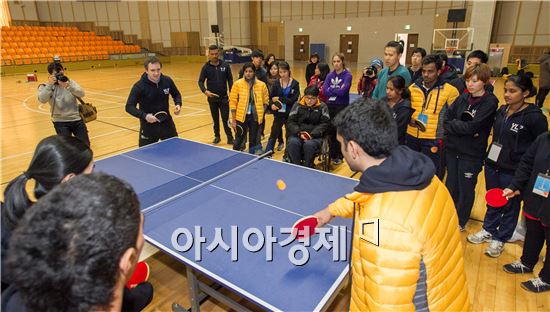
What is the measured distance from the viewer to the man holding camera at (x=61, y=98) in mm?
5047

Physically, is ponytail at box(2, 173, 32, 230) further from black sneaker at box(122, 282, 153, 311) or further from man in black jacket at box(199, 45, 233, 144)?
man in black jacket at box(199, 45, 233, 144)

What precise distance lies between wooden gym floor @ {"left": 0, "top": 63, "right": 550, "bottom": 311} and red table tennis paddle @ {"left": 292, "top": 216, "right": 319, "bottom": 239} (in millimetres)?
1063

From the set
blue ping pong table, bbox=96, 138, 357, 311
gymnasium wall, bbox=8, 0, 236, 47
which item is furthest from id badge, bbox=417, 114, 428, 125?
gymnasium wall, bbox=8, 0, 236, 47

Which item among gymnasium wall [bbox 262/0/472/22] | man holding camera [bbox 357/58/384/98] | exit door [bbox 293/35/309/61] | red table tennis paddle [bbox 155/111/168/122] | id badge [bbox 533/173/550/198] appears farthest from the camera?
exit door [bbox 293/35/309/61]

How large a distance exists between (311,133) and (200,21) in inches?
873

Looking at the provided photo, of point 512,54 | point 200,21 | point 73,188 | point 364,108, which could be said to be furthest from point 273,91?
point 200,21

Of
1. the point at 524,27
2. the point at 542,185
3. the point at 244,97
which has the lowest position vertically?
the point at 542,185

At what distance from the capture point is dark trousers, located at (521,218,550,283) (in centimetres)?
296

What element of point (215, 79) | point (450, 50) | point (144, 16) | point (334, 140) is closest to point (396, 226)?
point (334, 140)

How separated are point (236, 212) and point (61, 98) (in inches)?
151

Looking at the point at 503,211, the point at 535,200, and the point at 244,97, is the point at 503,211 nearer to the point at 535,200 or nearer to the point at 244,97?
the point at 535,200

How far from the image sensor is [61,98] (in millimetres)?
5066

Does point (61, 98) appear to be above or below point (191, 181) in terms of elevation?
above

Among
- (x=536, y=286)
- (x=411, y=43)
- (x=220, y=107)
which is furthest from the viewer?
(x=411, y=43)
